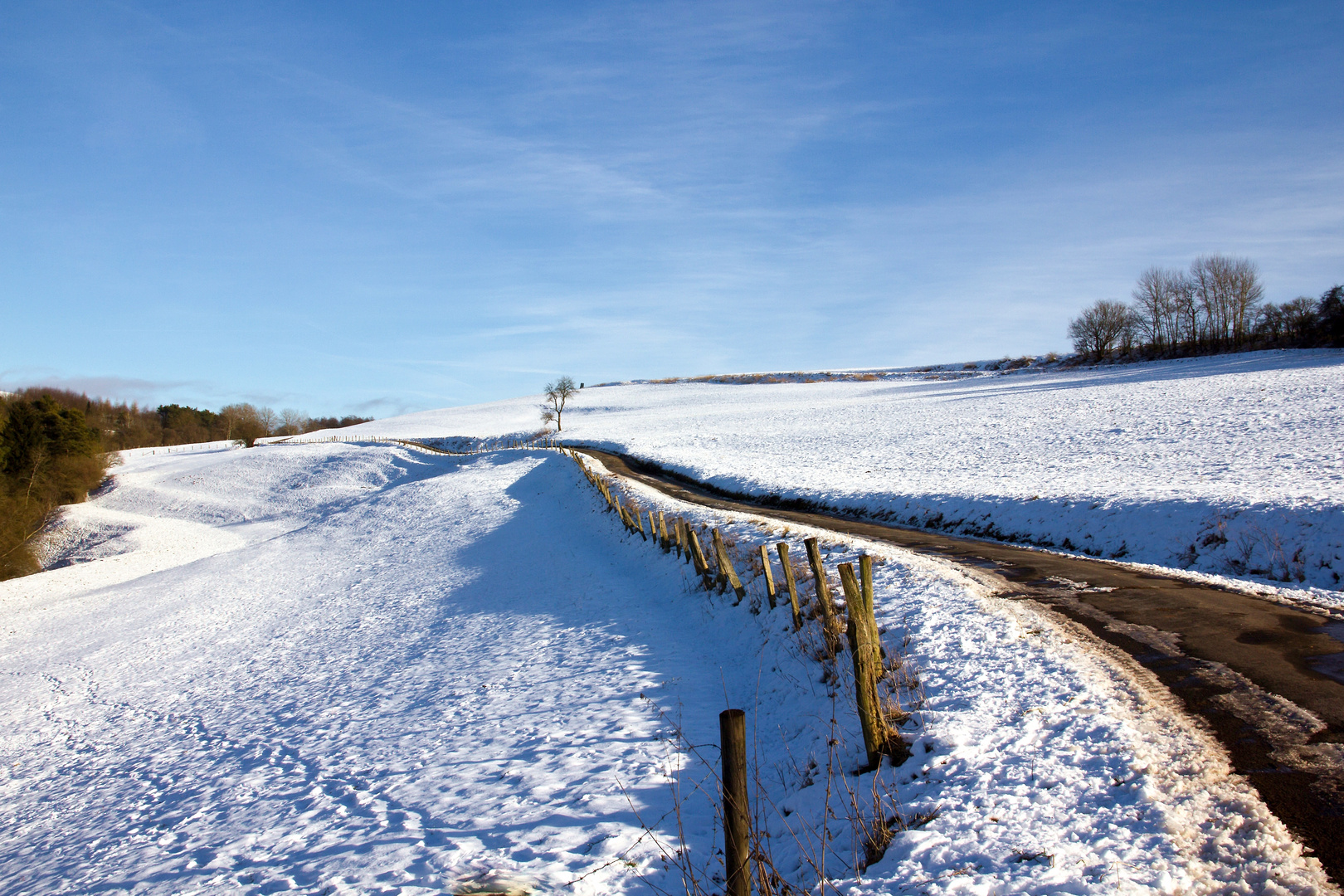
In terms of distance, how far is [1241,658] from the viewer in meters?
7.77

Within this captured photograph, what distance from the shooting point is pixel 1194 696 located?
22.6ft

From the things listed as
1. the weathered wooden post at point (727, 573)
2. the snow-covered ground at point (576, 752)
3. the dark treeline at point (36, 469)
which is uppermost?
the dark treeline at point (36, 469)

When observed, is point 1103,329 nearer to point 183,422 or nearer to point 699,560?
point 699,560

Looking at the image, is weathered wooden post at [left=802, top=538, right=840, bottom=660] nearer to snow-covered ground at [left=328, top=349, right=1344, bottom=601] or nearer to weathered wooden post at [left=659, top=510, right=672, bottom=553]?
snow-covered ground at [left=328, top=349, right=1344, bottom=601]

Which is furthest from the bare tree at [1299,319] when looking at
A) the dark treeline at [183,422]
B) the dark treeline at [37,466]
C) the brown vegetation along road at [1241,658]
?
the dark treeline at [183,422]

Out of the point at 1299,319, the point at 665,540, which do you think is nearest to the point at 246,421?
the point at 665,540

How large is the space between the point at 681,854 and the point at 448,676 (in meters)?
8.16

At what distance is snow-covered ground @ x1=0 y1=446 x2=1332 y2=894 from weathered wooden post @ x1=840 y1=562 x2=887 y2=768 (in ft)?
1.08

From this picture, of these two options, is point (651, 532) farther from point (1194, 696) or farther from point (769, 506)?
point (1194, 696)

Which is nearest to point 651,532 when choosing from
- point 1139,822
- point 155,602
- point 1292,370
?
point 1139,822

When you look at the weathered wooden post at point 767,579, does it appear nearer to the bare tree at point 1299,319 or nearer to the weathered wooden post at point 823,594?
the weathered wooden post at point 823,594

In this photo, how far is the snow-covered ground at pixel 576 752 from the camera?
5258mm

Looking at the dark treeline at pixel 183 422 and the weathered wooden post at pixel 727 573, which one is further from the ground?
the dark treeline at pixel 183 422

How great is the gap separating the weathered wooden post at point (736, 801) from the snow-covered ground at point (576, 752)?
1.19 m
